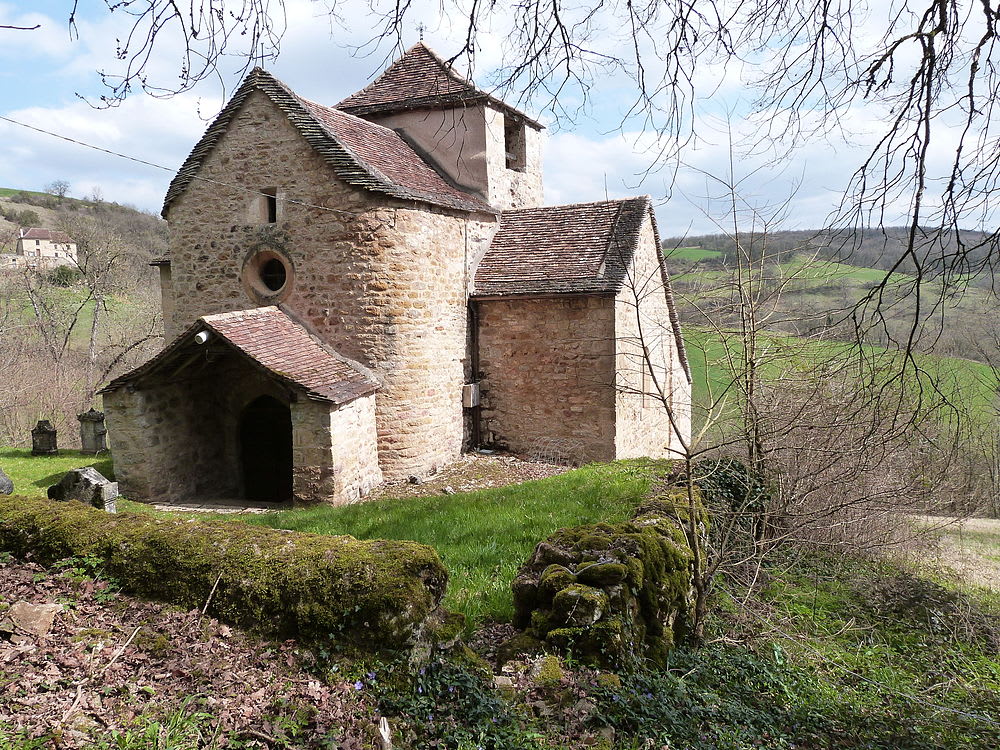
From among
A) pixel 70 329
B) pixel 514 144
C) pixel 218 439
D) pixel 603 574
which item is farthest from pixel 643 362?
pixel 70 329

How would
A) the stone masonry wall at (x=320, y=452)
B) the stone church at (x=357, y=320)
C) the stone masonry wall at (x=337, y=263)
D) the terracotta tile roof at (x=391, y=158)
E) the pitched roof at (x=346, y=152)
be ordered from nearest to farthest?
the stone masonry wall at (x=320, y=452) → the stone church at (x=357, y=320) → the pitched roof at (x=346, y=152) → the stone masonry wall at (x=337, y=263) → the terracotta tile roof at (x=391, y=158)

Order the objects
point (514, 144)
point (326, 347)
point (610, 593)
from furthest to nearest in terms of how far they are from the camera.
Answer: point (514, 144) → point (326, 347) → point (610, 593)

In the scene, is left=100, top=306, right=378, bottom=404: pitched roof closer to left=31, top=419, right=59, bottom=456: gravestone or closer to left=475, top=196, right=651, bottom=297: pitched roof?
left=475, top=196, right=651, bottom=297: pitched roof

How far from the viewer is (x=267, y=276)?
1198 cm

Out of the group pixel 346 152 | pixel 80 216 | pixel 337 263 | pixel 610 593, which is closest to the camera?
pixel 610 593

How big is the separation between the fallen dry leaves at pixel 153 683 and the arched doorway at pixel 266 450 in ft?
27.4

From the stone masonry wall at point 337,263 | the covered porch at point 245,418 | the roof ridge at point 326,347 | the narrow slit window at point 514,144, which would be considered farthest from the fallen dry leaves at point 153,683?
the narrow slit window at point 514,144

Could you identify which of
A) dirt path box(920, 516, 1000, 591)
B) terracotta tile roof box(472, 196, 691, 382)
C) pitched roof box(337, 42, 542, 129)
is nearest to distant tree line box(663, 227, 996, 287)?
terracotta tile roof box(472, 196, 691, 382)

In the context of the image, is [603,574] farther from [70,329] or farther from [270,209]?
[70,329]

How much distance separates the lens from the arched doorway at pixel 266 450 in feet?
38.9

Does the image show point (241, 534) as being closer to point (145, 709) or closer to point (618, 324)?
point (145, 709)

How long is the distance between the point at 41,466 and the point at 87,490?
6.52 m

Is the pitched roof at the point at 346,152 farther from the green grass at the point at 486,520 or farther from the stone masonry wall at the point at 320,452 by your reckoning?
the green grass at the point at 486,520

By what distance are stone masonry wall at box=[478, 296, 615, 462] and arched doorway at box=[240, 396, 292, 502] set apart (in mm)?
4054
